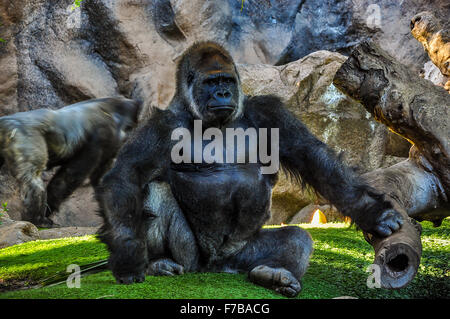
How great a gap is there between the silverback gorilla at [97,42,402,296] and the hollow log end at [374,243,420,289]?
0.70ft

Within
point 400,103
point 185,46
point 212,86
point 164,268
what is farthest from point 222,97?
point 185,46

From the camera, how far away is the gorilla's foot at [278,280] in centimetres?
199

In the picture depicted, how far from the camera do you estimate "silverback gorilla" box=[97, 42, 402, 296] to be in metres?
2.18

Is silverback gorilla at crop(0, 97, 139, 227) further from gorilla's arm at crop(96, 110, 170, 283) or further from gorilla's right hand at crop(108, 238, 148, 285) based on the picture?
gorilla's right hand at crop(108, 238, 148, 285)

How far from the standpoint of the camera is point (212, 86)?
Answer: 2.34 metres

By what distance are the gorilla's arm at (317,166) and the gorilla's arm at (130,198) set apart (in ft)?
1.81

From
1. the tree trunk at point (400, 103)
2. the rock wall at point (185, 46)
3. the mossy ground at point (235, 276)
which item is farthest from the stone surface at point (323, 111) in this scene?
the tree trunk at point (400, 103)

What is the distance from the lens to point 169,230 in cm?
229

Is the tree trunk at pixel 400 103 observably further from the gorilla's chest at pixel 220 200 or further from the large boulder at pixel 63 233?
the large boulder at pixel 63 233

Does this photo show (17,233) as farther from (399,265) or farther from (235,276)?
(399,265)

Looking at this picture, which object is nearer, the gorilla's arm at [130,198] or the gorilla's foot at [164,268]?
the gorilla's arm at [130,198]

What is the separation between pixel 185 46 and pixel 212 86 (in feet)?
14.3

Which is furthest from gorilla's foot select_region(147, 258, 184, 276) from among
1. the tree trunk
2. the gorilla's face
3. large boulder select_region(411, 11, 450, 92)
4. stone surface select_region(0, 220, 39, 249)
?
large boulder select_region(411, 11, 450, 92)
